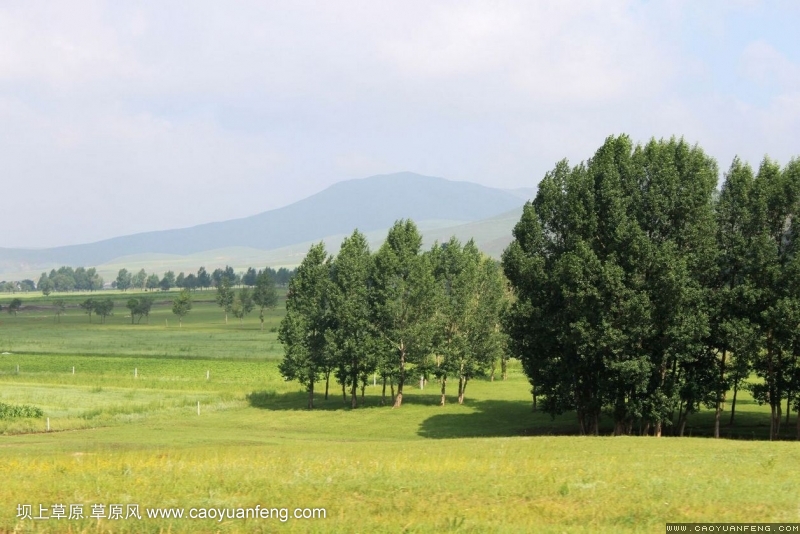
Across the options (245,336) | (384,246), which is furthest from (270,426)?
(245,336)

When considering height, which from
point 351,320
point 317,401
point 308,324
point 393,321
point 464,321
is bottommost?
point 317,401

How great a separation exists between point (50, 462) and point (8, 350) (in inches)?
4916

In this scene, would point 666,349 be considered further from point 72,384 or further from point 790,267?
point 72,384

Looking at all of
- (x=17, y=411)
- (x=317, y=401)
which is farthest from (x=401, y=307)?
(x=17, y=411)

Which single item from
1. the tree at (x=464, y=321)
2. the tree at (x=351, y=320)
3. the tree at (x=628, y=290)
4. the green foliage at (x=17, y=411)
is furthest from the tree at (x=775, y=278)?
the green foliage at (x=17, y=411)

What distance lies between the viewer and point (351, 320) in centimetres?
7688

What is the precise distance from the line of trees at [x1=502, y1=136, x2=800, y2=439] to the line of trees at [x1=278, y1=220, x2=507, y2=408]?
71.6 ft

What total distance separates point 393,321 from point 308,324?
9.93 meters

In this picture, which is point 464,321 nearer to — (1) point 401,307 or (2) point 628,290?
(1) point 401,307

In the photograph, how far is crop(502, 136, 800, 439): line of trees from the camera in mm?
48969

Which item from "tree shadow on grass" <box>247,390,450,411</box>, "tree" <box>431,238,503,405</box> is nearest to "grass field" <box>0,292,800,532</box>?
"tree" <box>431,238,503,405</box>

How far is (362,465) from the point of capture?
26.2m

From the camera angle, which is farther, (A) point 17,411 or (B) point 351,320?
(B) point 351,320

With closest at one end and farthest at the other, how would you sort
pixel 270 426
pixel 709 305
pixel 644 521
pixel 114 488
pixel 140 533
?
pixel 140 533, pixel 644 521, pixel 114 488, pixel 709 305, pixel 270 426
